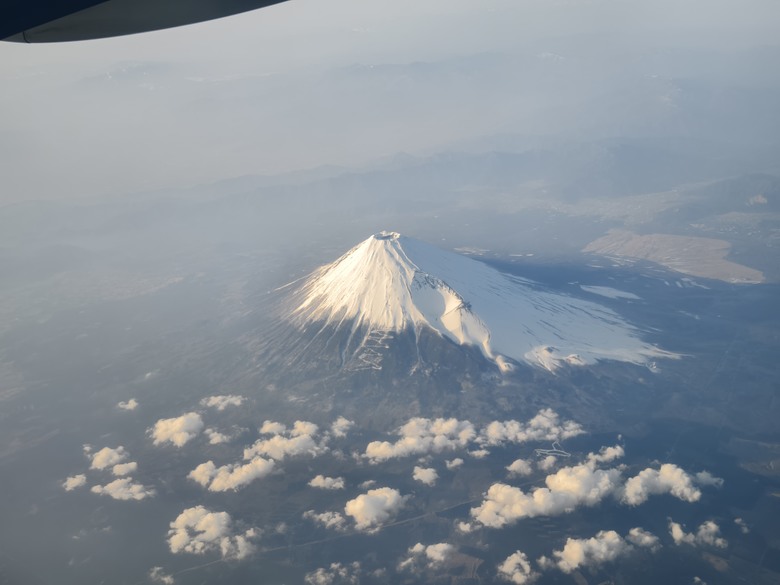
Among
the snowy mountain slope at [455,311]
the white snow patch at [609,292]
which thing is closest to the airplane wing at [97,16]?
the snowy mountain slope at [455,311]

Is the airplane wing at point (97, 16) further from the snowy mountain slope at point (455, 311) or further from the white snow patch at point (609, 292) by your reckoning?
the white snow patch at point (609, 292)

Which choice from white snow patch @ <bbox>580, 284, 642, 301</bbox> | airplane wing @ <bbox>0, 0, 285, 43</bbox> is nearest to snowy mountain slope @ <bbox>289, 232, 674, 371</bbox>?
white snow patch @ <bbox>580, 284, 642, 301</bbox>

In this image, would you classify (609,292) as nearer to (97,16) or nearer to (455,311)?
(455,311)

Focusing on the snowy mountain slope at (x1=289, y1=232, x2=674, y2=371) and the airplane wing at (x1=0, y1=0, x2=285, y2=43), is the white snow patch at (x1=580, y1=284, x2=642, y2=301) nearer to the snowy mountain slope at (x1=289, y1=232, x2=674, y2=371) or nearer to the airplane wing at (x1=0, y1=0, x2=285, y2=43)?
the snowy mountain slope at (x1=289, y1=232, x2=674, y2=371)

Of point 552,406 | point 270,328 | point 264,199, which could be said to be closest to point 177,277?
point 270,328

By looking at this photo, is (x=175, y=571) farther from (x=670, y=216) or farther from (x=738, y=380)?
(x=670, y=216)

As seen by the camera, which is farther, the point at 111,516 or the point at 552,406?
A: the point at 552,406
